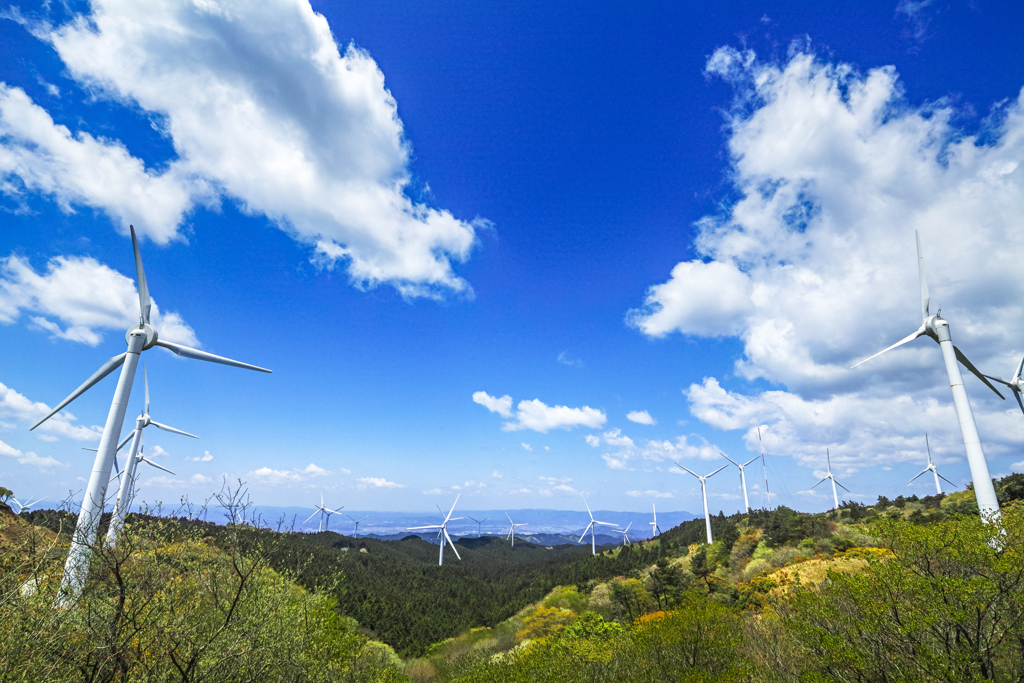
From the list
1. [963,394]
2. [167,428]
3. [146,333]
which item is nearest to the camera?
[963,394]

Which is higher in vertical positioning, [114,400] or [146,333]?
[146,333]

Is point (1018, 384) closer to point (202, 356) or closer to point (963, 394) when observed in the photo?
point (963, 394)

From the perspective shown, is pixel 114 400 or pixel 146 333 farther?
pixel 146 333

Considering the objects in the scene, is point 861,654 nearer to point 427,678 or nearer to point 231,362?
point 231,362

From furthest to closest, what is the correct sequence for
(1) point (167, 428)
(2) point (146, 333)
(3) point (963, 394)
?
(1) point (167, 428) → (2) point (146, 333) → (3) point (963, 394)

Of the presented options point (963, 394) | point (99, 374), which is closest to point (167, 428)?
point (99, 374)

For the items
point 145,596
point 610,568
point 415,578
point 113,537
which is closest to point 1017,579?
point 145,596

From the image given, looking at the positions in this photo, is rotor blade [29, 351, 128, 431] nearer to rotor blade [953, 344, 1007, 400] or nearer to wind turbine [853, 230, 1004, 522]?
wind turbine [853, 230, 1004, 522]

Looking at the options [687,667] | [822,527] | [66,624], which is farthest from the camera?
[822,527]
